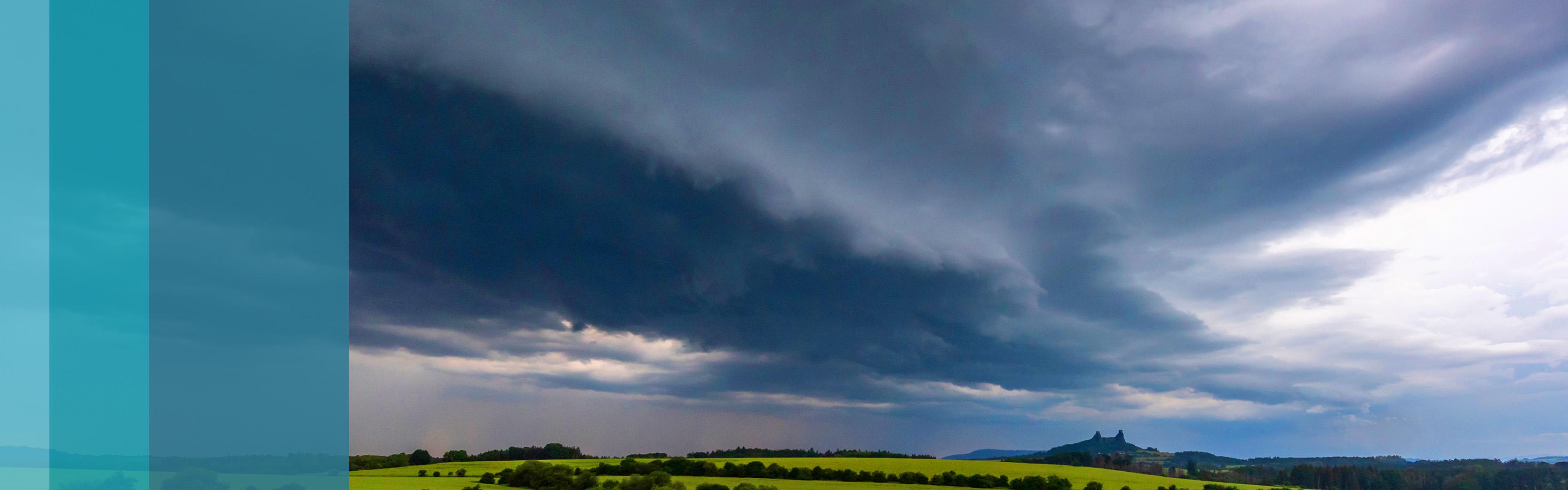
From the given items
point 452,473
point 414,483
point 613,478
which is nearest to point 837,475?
point 613,478

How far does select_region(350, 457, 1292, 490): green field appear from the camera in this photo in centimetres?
6172

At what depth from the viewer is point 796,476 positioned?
72.9 metres

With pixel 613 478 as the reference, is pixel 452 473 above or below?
above

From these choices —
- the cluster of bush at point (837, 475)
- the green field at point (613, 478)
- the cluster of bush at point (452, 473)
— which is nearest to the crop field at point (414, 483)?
the green field at point (613, 478)

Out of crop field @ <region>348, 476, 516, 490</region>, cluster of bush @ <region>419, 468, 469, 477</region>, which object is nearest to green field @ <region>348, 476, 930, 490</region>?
crop field @ <region>348, 476, 516, 490</region>

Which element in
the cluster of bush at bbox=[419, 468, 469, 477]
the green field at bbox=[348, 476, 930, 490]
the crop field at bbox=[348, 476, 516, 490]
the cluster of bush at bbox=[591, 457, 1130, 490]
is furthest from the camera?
the cluster of bush at bbox=[591, 457, 1130, 490]

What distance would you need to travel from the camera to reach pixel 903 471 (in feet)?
257

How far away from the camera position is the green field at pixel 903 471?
61719 millimetres

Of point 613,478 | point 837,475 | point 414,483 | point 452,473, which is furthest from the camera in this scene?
point 837,475

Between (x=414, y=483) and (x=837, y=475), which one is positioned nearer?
(x=414, y=483)

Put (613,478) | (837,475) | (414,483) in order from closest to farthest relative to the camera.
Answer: (414,483) → (613,478) → (837,475)

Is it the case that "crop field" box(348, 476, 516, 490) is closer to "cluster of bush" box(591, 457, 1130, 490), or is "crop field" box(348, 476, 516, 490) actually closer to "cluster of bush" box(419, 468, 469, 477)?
"cluster of bush" box(419, 468, 469, 477)

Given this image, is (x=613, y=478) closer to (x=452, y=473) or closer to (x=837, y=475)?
(x=452, y=473)

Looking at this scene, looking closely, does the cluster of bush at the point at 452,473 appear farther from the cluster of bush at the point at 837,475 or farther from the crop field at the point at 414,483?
the cluster of bush at the point at 837,475
